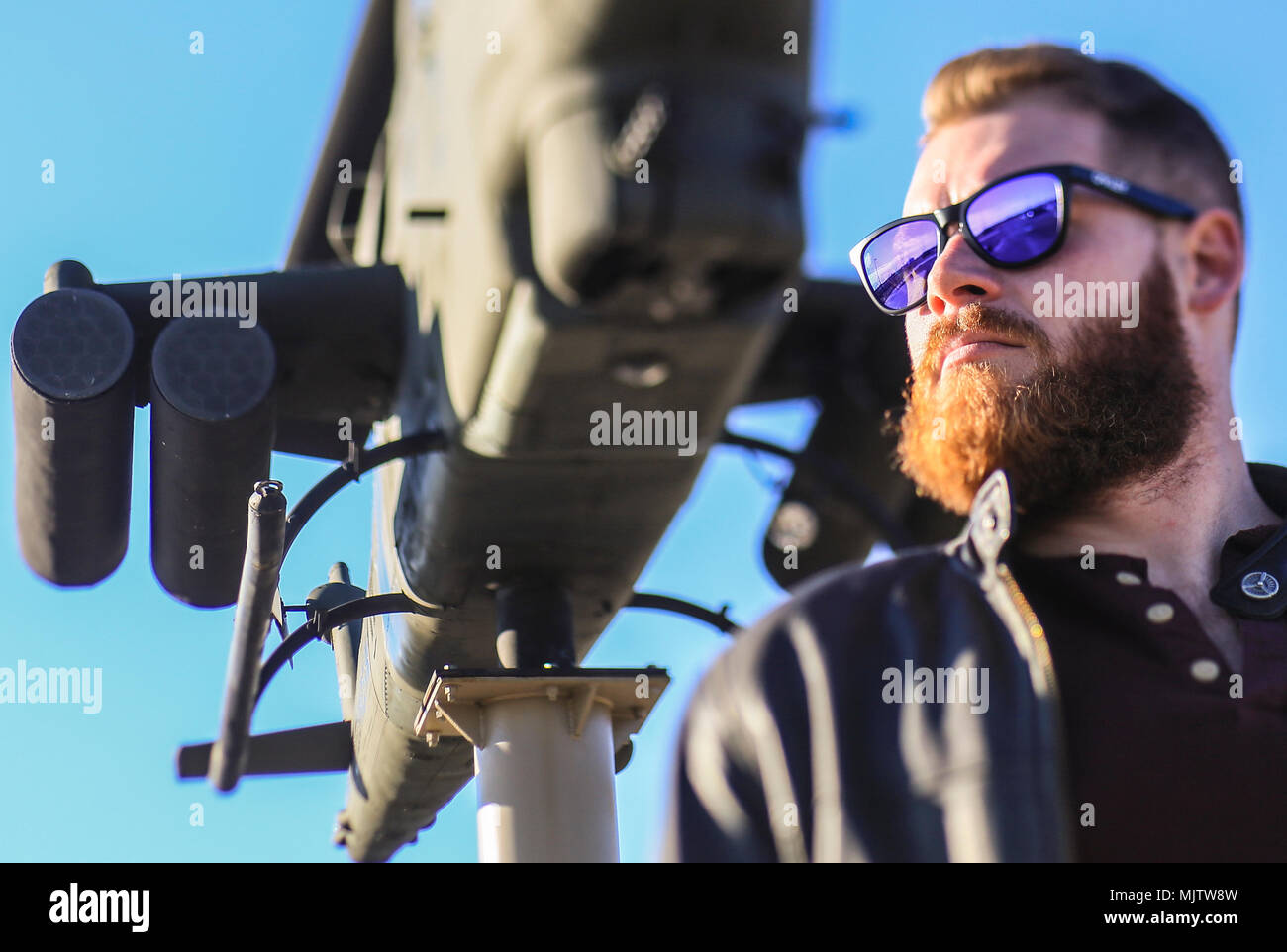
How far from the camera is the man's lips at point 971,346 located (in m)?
1.67

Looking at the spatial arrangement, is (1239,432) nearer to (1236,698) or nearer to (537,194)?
(1236,698)

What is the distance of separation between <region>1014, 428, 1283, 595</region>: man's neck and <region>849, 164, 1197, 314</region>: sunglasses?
343mm

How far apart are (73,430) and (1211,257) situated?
5.87m

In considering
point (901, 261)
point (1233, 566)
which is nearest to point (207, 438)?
point (901, 261)

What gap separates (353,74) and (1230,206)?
6146 millimetres

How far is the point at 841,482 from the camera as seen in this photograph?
729cm

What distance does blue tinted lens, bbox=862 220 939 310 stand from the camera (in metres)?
1.83

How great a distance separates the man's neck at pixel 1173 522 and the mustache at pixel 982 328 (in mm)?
259

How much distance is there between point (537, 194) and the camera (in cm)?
373

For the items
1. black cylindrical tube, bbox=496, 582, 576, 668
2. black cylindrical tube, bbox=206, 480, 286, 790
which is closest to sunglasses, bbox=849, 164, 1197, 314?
black cylindrical tube, bbox=206, 480, 286, 790

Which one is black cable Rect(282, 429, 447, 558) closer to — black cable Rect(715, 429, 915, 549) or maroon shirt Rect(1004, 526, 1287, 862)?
black cable Rect(715, 429, 915, 549)

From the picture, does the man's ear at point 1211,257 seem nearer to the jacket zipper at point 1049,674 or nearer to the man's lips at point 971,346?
the man's lips at point 971,346

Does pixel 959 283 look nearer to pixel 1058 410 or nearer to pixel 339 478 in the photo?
pixel 1058 410

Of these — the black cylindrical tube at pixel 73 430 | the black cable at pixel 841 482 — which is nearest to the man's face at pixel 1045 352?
the black cable at pixel 841 482
